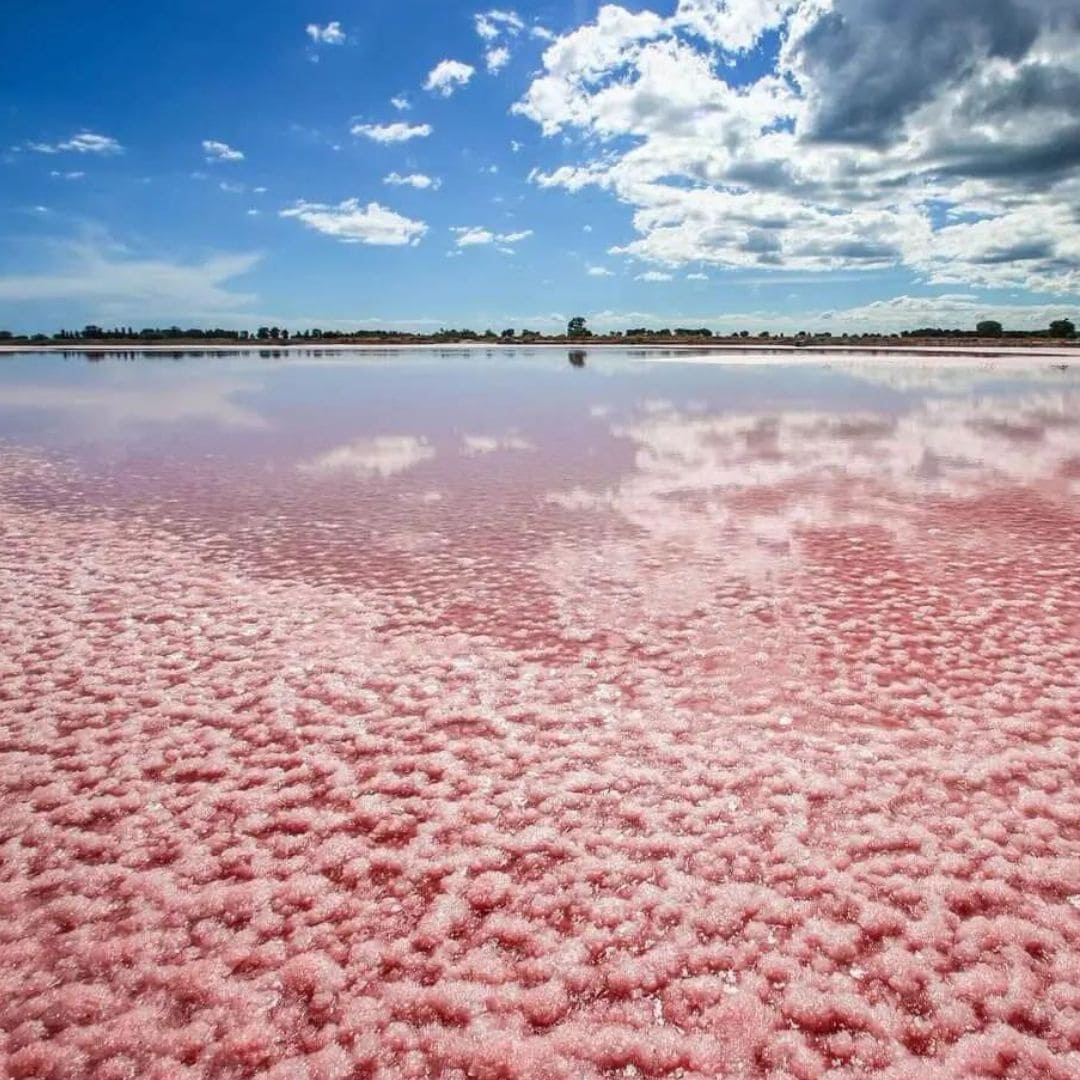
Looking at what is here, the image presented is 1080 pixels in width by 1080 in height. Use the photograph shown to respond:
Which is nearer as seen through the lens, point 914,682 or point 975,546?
point 914,682

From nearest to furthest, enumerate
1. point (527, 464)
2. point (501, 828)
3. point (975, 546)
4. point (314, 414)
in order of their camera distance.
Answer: point (501, 828) < point (975, 546) < point (527, 464) < point (314, 414)

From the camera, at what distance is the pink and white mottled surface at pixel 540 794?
3.77 meters

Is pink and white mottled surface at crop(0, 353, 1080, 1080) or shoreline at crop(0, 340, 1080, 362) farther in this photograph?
shoreline at crop(0, 340, 1080, 362)

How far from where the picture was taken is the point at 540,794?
5566 millimetres

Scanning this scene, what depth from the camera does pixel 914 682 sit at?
709 cm

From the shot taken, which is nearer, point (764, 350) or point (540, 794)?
point (540, 794)

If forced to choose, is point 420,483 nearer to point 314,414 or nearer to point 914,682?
point 914,682

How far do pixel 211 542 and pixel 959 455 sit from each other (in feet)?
58.0

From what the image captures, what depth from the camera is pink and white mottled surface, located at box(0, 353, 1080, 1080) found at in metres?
3.77

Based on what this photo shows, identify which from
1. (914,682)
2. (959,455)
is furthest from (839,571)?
(959,455)

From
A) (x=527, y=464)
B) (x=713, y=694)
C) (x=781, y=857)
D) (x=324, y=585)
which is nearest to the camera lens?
A: (x=781, y=857)

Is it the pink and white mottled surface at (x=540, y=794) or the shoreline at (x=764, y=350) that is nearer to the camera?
the pink and white mottled surface at (x=540, y=794)

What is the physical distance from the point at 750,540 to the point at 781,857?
732 centimetres

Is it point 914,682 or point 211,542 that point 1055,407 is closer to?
point 914,682
